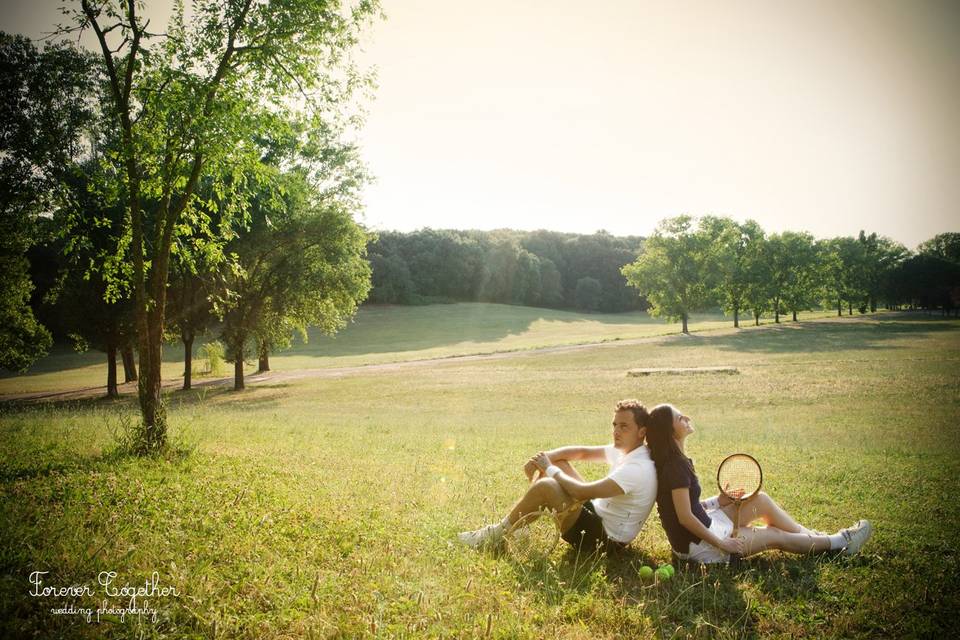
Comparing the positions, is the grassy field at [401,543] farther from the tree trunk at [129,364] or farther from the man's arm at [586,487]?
the tree trunk at [129,364]

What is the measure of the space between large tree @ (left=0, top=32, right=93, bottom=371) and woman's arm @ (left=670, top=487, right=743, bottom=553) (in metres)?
10.5

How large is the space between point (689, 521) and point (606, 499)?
2.93 ft

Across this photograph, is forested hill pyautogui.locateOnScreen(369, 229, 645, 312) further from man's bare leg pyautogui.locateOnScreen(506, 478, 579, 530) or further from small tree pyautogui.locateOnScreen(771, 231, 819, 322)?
man's bare leg pyautogui.locateOnScreen(506, 478, 579, 530)

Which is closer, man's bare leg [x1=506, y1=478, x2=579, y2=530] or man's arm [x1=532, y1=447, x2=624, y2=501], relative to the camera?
man's arm [x1=532, y1=447, x2=624, y2=501]

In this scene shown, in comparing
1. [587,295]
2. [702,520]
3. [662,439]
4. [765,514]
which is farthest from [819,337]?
[587,295]

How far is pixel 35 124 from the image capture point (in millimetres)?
13773

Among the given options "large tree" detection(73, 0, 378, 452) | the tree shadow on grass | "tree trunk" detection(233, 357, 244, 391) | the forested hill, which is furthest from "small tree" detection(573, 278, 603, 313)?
"large tree" detection(73, 0, 378, 452)

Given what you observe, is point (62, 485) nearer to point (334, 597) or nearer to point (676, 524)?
point (334, 597)

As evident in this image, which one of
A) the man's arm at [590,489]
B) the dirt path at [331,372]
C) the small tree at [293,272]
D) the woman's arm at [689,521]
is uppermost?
the small tree at [293,272]

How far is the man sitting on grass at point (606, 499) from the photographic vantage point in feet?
17.3

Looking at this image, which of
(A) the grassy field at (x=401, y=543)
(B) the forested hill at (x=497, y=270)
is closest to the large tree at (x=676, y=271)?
(B) the forested hill at (x=497, y=270)

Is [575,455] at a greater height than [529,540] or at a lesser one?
greater

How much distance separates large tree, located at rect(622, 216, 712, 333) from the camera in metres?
59.0

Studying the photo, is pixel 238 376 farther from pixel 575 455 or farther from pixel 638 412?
pixel 638 412
